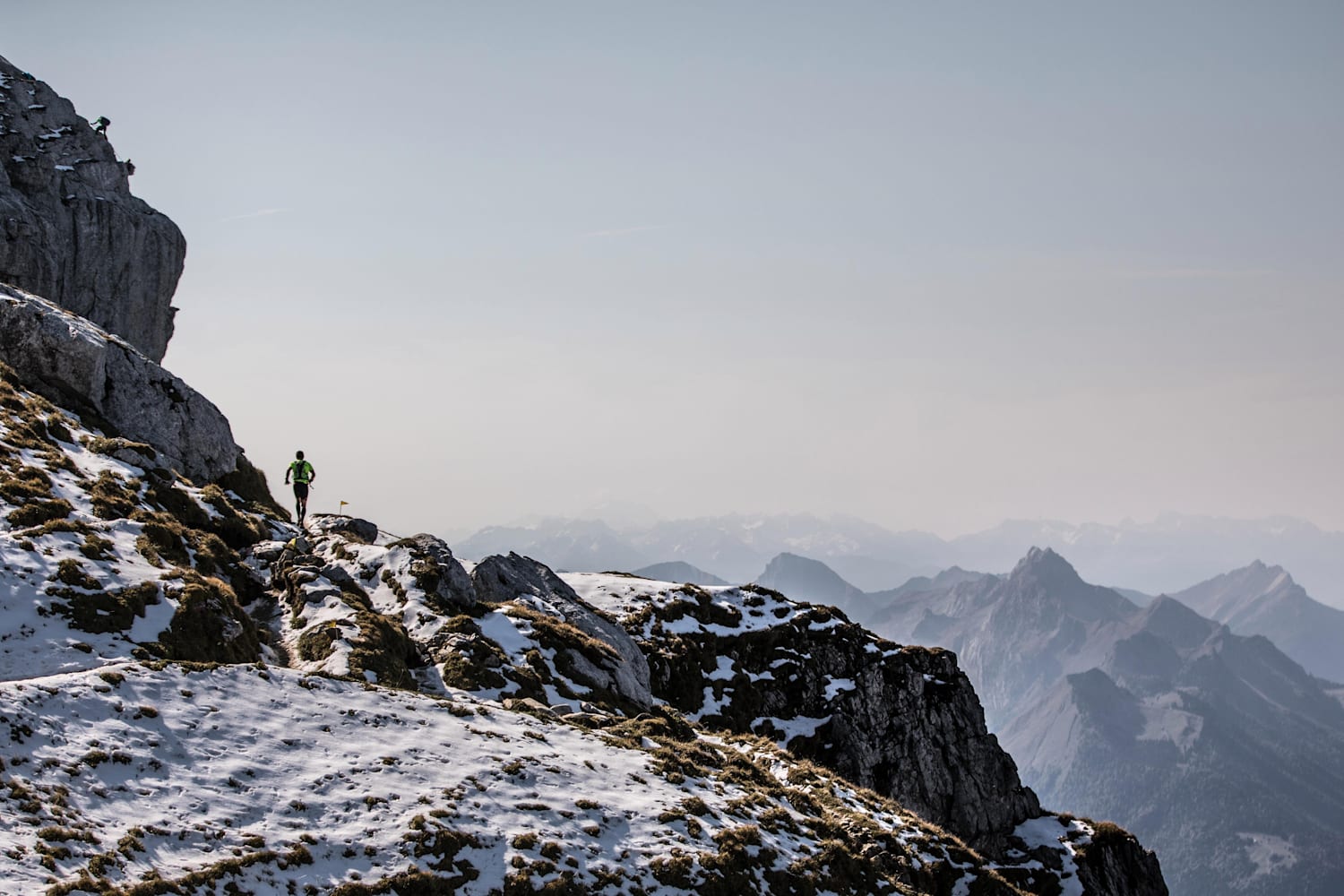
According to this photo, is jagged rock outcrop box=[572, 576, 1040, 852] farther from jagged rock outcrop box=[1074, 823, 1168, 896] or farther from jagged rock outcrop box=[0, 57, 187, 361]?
jagged rock outcrop box=[0, 57, 187, 361]

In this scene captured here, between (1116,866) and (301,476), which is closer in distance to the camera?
(301,476)

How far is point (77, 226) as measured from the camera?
7669 cm

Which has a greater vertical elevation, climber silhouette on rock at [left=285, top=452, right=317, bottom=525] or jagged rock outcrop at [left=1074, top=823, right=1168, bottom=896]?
climber silhouette on rock at [left=285, top=452, right=317, bottom=525]

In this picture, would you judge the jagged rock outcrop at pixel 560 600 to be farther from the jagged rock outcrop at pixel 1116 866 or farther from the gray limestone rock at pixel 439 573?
the jagged rock outcrop at pixel 1116 866

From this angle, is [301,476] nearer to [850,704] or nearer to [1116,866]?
[850,704]

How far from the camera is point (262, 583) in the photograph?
4150cm

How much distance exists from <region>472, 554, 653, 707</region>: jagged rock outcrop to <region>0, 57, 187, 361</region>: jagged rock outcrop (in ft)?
155

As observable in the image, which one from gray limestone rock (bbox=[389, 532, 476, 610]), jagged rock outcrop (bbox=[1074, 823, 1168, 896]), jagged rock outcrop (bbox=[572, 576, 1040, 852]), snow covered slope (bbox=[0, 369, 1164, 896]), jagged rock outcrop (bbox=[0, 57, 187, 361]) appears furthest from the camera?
jagged rock outcrop (bbox=[0, 57, 187, 361])

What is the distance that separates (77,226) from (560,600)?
58.7 meters

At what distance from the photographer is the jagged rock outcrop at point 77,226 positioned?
70812mm

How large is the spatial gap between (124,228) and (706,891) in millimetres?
83428

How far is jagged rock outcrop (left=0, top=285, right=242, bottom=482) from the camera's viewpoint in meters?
48.1

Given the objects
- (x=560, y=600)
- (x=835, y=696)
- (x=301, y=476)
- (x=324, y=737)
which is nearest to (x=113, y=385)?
(x=301, y=476)

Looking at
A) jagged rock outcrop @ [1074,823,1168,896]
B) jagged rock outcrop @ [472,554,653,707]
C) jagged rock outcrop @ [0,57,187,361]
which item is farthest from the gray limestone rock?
jagged rock outcrop @ [1074,823,1168,896]
